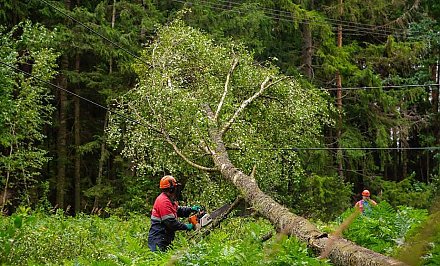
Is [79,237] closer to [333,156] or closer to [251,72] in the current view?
[251,72]

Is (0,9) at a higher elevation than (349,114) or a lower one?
higher

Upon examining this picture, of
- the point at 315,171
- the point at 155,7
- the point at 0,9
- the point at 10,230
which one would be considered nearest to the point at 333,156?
the point at 315,171

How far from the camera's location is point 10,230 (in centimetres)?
634

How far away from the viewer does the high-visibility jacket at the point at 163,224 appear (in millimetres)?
7777

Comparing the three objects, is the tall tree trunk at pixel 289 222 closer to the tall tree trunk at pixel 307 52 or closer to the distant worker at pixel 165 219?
the distant worker at pixel 165 219

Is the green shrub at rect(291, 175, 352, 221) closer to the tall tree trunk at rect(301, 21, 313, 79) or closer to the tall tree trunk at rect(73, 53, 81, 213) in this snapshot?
the tall tree trunk at rect(301, 21, 313, 79)

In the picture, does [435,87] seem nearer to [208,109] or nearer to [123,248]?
[208,109]

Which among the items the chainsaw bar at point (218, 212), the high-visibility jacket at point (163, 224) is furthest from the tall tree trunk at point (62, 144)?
the high-visibility jacket at point (163, 224)

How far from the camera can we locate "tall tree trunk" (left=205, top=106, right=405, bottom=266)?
375cm

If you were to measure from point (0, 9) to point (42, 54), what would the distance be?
4.45 meters

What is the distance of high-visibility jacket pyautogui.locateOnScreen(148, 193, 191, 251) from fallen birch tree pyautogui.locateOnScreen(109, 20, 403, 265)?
3155 millimetres

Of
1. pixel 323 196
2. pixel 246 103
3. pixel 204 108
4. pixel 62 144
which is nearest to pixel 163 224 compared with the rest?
pixel 204 108

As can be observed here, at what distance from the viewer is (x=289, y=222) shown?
6664mm

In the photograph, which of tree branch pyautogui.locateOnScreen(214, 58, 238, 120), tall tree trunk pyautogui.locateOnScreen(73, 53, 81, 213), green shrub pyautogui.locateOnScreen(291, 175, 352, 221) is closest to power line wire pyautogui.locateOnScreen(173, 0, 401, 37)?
tall tree trunk pyautogui.locateOnScreen(73, 53, 81, 213)
